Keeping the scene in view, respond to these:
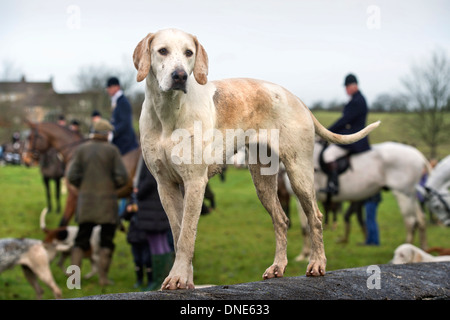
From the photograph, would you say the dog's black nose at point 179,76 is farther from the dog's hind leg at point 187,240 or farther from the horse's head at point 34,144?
the horse's head at point 34,144

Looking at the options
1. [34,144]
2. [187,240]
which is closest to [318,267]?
[187,240]

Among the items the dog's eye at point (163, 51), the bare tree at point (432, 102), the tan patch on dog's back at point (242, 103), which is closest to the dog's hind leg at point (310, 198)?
the tan patch on dog's back at point (242, 103)

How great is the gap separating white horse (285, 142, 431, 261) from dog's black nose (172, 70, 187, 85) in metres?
9.18

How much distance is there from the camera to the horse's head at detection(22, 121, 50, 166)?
1397 centimetres

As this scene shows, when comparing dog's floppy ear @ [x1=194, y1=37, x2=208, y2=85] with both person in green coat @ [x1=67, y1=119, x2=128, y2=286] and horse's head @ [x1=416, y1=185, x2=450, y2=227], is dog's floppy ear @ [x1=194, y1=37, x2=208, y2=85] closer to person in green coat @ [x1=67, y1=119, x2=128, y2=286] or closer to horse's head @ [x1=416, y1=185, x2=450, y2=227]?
person in green coat @ [x1=67, y1=119, x2=128, y2=286]

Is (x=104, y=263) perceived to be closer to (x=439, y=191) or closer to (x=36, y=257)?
(x=36, y=257)

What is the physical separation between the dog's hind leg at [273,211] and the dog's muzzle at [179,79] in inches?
46.0

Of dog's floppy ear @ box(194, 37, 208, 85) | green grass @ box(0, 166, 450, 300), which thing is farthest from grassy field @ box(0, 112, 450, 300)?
dog's floppy ear @ box(194, 37, 208, 85)

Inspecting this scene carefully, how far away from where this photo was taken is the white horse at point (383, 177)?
12.5m

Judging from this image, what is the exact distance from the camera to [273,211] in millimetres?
4535

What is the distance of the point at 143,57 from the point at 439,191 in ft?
34.6

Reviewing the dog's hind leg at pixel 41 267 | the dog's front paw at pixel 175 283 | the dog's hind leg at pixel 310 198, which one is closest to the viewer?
the dog's front paw at pixel 175 283
